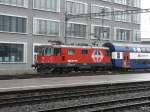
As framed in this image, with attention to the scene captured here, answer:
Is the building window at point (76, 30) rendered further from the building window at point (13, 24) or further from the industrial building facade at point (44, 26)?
the building window at point (13, 24)

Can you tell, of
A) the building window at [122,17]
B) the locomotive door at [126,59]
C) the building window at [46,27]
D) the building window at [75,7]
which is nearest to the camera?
the locomotive door at [126,59]

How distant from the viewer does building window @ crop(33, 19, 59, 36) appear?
63.3m

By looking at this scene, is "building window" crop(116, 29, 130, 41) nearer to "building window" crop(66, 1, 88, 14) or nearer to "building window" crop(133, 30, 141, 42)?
"building window" crop(133, 30, 141, 42)

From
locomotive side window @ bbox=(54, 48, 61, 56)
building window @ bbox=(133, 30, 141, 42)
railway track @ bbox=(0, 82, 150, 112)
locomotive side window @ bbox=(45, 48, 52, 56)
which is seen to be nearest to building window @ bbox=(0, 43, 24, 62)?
locomotive side window @ bbox=(45, 48, 52, 56)

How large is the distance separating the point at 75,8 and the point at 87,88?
45.4 meters

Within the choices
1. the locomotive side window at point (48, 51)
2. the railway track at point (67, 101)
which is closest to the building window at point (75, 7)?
the locomotive side window at point (48, 51)

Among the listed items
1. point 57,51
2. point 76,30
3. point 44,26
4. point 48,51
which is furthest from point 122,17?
point 57,51

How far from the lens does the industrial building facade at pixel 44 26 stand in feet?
192

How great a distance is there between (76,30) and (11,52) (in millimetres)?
15404

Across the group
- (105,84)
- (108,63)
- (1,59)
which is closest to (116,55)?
(108,63)

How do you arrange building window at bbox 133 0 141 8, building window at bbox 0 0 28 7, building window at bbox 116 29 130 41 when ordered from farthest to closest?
building window at bbox 133 0 141 8, building window at bbox 116 29 130 41, building window at bbox 0 0 28 7

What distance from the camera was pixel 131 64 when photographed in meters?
50.8

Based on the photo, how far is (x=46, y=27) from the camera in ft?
212

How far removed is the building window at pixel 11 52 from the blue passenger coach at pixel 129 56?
595 inches
